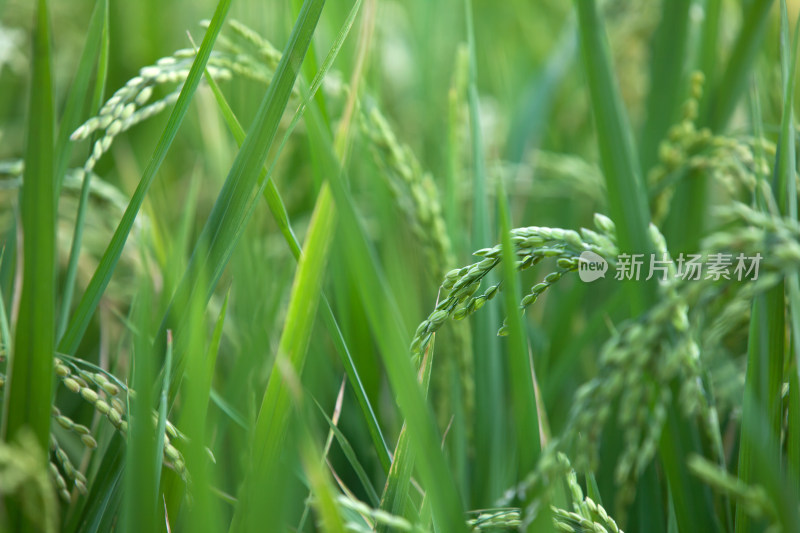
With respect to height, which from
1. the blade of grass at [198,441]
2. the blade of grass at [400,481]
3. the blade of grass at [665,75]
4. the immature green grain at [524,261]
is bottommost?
the blade of grass at [400,481]

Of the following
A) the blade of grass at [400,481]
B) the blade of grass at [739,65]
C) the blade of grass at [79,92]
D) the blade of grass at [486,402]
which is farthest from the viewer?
the blade of grass at [739,65]

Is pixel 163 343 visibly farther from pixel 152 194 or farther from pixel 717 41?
pixel 717 41

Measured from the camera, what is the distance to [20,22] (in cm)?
170

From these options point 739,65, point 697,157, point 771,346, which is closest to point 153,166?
point 771,346

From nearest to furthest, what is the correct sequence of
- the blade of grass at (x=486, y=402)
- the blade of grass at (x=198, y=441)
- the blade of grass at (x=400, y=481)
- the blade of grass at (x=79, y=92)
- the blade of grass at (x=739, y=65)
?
the blade of grass at (x=198, y=441), the blade of grass at (x=400, y=481), the blade of grass at (x=79, y=92), the blade of grass at (x=486, y=402), the blade of grass at (x=739, y=65)

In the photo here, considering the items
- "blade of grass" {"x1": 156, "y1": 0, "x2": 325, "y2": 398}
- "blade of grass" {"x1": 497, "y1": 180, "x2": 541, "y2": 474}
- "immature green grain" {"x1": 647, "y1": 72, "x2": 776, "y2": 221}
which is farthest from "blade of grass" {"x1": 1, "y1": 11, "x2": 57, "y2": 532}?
"immature green grain" {"x1": 647, "y1": 72, "x2": 776, "y2": 221}

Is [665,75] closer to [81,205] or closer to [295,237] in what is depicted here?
[295,237]

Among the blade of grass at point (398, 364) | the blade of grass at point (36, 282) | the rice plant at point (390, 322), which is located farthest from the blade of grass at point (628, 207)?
the blade of grass at point (36, 282)

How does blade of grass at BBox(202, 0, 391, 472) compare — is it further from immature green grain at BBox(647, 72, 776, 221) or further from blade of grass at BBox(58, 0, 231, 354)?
immature green grain at BBox(647, 72, 776, 221)

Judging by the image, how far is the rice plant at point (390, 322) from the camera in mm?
407

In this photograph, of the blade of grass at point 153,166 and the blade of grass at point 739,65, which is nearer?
the blade of grass at point 153,166

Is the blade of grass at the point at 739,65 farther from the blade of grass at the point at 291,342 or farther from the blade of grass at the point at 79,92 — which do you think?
the blade of grass at the point at 79,92

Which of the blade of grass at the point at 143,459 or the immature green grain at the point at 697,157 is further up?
the immature green grain at the point at 697,157

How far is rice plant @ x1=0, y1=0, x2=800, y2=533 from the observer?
0.41m
